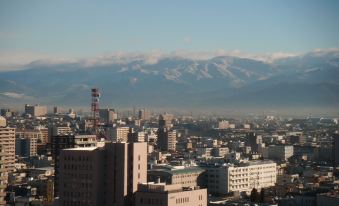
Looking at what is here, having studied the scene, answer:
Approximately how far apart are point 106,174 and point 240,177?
8.99m

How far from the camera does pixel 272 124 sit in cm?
4891

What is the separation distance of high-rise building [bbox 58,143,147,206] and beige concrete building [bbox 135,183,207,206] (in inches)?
10.5

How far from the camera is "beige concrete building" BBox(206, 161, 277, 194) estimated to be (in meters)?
18.8

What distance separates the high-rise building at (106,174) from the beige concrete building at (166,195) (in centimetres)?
27

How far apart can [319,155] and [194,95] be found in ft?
171

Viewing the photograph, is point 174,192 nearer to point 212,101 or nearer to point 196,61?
point 212,101

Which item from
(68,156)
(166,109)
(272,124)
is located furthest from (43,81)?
(68,156)

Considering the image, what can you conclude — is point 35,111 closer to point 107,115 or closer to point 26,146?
point 107,115

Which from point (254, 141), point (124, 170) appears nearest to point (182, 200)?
point (124, 170)

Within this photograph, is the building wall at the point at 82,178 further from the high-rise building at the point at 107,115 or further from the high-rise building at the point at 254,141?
the high-rise building at the point at 107,115

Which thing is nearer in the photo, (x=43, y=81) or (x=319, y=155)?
(x=319, y=155)

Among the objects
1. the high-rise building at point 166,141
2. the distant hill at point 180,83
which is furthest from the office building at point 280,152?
the distant hill at point 180,83

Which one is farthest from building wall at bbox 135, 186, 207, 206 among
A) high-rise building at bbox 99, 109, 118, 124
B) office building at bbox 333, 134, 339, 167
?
high-rise building at bbox 99, 109, 118, 124

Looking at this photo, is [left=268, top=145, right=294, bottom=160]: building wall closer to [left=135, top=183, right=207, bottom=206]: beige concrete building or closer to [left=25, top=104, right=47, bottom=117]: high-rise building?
[left=135, top=183, right=207, bottom=206]: beige concrete building
